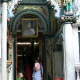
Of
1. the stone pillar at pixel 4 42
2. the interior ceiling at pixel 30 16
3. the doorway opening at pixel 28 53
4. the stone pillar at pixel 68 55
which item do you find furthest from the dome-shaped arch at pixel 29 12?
the stone pillar at pixel 4 42

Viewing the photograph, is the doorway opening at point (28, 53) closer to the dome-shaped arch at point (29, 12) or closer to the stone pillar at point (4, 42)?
the dome-shaped arch at point (29, 12)

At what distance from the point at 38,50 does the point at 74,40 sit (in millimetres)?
4073

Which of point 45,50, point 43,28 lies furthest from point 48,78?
point 43,28

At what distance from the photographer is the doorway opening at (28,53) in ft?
49.4

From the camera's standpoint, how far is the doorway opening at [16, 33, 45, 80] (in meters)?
15.1

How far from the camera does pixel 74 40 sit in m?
11.9

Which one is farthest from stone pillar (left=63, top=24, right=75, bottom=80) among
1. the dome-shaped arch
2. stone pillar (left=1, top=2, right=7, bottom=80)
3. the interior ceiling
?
the interior ceiling

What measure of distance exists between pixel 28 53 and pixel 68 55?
5073 millimetres

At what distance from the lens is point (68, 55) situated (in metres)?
11.5

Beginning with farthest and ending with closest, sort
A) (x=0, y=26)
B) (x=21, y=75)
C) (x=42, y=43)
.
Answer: (x=42, y=43)
(x=21, y=75)
(x=0, y=26)

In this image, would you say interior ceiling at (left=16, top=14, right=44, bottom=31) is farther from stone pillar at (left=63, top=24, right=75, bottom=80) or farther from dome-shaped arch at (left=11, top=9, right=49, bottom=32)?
stone pillar at (left=63, top=24, right=75, bottom=80)

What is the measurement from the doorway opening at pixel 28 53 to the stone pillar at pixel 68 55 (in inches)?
136

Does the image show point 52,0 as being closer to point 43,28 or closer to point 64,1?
point 64,1

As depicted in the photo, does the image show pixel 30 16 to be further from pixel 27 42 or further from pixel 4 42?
pixel 4 42
